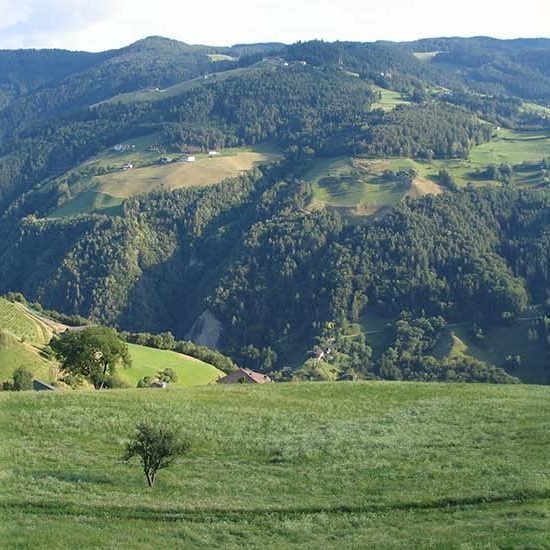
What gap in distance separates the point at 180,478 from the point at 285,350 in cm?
12590

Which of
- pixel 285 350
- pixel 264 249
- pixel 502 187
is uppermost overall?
pixel 502 187

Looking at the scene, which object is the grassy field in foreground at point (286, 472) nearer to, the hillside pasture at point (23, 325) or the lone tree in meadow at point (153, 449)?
the lone tree in meadow at point (153, 449)

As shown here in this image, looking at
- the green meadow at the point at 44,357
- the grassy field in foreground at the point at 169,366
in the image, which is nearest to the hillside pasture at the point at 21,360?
the green meadow at the point at 44,357

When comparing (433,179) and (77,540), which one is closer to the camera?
(77,540)

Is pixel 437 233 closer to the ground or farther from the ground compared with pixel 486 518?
closer to the ground

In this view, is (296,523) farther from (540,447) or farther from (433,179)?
(433,179)

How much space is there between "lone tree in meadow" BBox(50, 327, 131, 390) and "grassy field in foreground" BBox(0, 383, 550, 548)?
1097 cm

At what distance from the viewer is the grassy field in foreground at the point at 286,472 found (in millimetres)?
22891

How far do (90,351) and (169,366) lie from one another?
36565mm

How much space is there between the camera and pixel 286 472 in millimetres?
29453

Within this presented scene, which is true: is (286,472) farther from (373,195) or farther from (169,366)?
(373,195)

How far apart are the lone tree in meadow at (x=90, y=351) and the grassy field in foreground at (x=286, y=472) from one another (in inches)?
432

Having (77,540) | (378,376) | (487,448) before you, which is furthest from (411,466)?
(378,376)

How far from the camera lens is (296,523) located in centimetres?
2398
